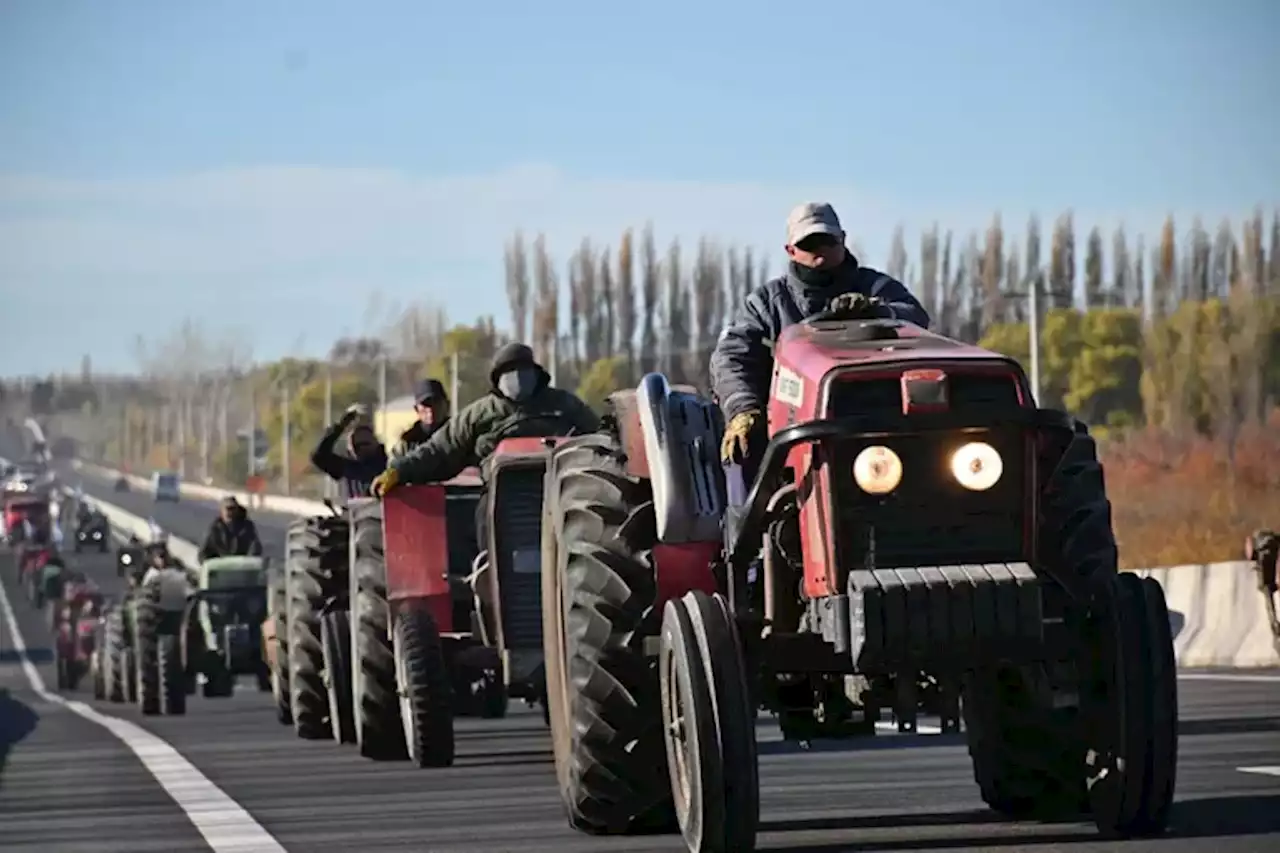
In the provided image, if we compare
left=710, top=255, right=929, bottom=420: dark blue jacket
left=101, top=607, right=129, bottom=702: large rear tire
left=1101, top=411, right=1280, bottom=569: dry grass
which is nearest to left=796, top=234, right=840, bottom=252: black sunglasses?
left=710, top=255, right=929, bottom=420: dark blue jacket

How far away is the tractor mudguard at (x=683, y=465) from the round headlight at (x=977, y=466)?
4.62 feet

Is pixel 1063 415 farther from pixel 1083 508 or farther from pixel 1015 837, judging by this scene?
pixel 1015 837

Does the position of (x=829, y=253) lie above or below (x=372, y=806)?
above

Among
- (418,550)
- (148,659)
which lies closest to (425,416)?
(418,550)

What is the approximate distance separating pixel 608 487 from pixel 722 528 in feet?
2.69

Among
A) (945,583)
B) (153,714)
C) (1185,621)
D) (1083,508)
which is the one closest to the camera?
(945,583)

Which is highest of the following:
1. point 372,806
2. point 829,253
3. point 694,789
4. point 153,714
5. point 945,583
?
point 829,253

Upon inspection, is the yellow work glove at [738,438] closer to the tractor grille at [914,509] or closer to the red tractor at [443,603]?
the tractor grille at [914,509]

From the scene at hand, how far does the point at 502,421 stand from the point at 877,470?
7915 mm

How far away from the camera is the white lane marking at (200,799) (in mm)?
12840

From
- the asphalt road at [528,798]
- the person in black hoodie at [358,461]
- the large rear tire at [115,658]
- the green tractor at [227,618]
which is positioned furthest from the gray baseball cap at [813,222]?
the large rear tire at [115,658]

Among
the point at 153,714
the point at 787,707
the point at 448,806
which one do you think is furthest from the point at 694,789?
the point at 153,714

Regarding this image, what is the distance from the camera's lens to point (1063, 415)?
412 inches

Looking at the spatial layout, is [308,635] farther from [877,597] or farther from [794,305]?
[877,597]
